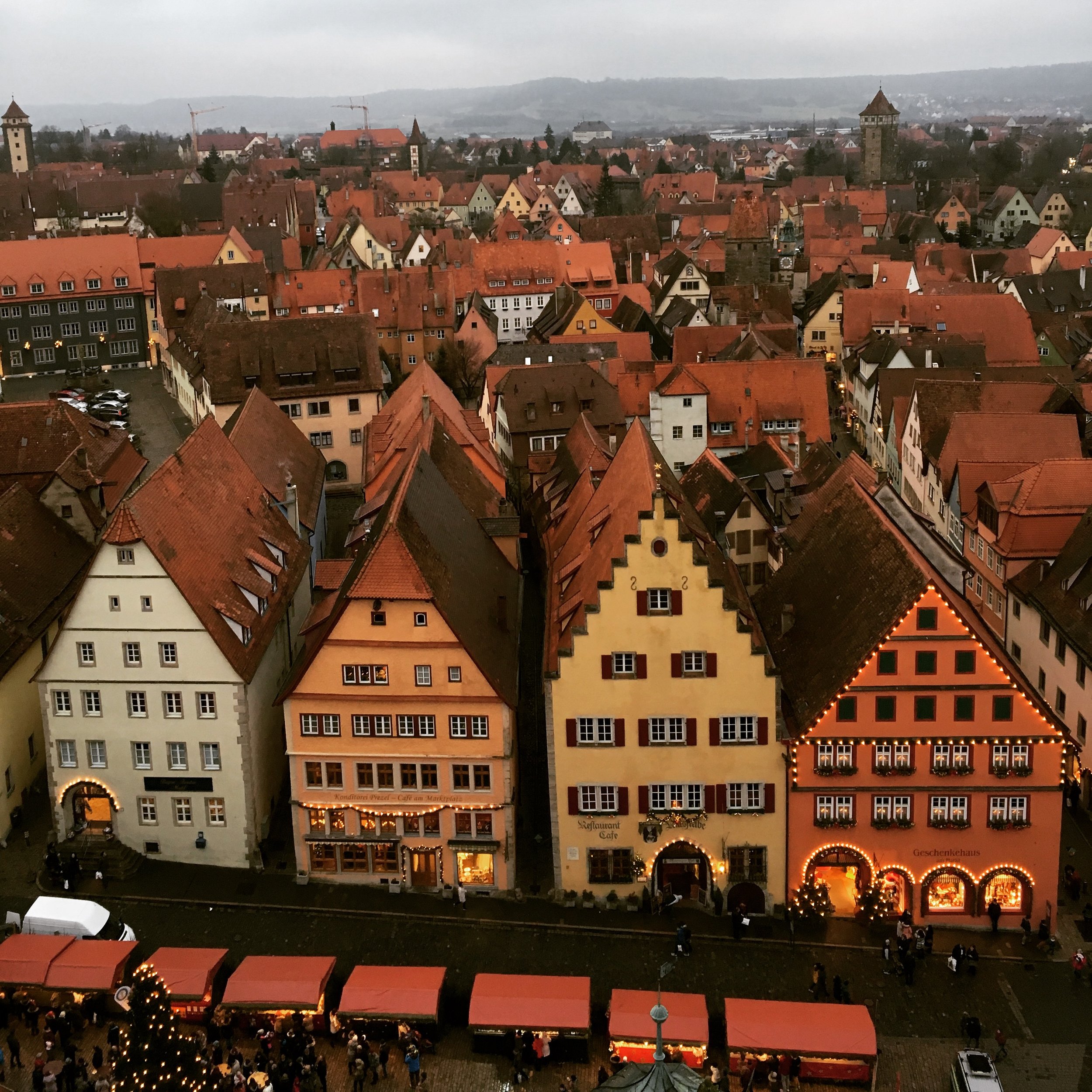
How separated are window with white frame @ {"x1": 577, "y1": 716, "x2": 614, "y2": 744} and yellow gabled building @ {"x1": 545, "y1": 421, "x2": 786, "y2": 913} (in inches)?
1.3

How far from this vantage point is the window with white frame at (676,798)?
4738 centimetres

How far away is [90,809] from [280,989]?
14.2 metres

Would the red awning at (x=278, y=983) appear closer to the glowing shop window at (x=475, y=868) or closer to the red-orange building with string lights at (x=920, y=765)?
the glowing shop window at (x=475, y=868)

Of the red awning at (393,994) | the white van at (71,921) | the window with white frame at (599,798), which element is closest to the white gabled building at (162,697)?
the white van at (71,921)

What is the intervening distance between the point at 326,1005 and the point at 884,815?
741 inches

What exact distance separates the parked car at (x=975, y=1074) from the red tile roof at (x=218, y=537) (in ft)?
86.4

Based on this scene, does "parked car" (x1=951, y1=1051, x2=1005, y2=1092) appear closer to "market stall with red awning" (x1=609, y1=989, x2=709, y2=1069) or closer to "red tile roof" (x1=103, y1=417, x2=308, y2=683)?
"market stall with red awning" (x1=609, y1=989, x2=709, y2=1069)

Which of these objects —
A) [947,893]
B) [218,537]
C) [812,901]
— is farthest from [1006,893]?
[218,537]

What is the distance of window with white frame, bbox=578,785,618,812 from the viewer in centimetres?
4762

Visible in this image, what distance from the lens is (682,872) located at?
1907 inches

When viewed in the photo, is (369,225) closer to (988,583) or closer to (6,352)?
(6,352)

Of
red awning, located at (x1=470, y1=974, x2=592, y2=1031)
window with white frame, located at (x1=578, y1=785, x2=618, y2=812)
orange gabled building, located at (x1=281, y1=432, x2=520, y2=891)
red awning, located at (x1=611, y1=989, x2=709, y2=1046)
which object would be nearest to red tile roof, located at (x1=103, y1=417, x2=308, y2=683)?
orange gabled building, located at (x1=281, y1=432, x2=520, y2=891)

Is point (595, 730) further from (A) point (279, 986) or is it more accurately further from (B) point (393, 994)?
(A) point (279, 986)

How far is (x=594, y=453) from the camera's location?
2709 inches
